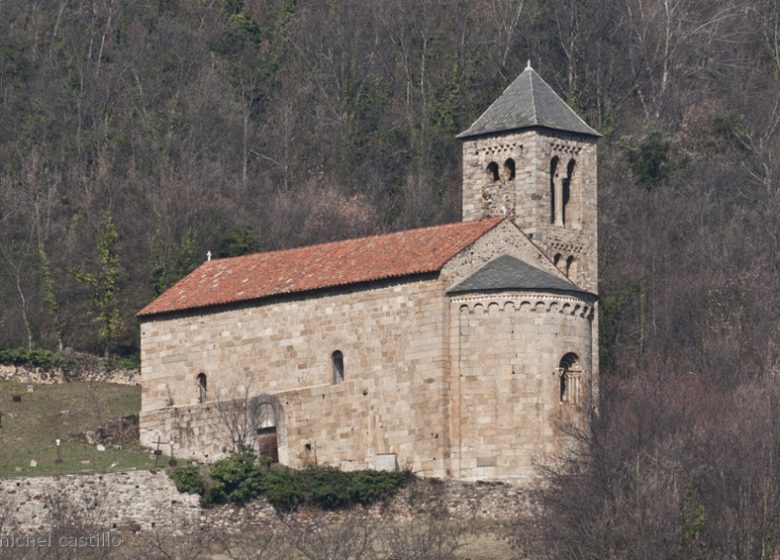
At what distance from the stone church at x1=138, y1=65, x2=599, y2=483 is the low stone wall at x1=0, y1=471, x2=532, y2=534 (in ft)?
3.36

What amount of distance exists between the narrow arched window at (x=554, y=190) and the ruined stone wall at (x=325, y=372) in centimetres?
780

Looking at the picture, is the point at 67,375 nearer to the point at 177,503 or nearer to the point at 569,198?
the point at 177,503

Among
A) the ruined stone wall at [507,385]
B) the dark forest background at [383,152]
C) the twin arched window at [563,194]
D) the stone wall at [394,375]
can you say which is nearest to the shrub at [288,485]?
the stone wall at [394,375]

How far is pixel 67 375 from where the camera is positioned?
101375mm

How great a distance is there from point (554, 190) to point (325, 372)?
33.9ft

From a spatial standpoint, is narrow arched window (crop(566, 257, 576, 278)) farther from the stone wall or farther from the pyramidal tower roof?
the pyramidal tower roof

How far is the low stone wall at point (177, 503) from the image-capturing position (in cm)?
8169

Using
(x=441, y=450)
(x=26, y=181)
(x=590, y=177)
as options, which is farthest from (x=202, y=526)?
(x=26, y=181)

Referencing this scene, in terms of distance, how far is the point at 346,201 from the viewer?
391 feet

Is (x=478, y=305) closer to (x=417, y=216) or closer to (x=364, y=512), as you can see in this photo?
(x=364, y=512)

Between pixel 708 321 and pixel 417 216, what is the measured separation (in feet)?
51.8

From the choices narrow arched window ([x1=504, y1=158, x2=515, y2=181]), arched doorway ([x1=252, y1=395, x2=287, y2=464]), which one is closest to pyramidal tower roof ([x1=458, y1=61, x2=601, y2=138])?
narrow arched window ([x1=504, y1=158, x2=515, y2=181])

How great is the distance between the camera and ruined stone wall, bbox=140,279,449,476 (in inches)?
3349

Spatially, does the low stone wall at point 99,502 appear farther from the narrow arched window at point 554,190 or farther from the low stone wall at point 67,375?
the low stone wall at point 67,375
